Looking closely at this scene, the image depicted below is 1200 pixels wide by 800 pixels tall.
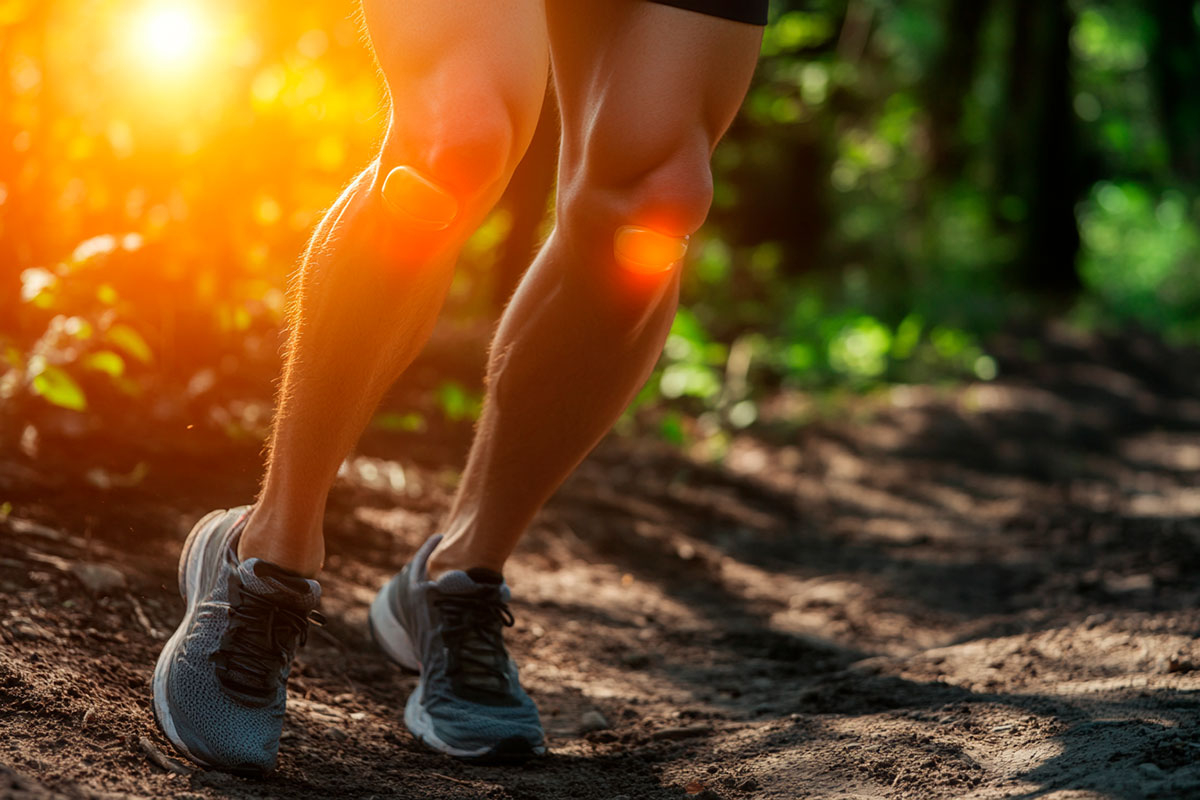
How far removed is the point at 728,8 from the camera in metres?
1.76

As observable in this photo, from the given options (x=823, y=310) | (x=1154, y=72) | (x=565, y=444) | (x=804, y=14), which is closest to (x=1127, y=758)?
(x=565, y=444)

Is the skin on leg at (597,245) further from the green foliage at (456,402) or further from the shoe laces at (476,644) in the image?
the green foliage at (456,402)

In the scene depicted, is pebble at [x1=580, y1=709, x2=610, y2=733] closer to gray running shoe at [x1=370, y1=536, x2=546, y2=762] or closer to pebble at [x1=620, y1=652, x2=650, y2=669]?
gray running shoe at [x1=370, y1=536, x2=546, y2=762]

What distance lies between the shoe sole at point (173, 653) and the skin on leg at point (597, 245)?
0.41 m

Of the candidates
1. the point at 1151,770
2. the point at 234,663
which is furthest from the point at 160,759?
the point at 1151,770

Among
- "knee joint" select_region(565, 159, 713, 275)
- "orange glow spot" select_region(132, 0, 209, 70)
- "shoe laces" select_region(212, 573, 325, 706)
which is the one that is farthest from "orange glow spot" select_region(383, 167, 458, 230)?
"orange glow spot" select_region(132, 0, 209, 70)

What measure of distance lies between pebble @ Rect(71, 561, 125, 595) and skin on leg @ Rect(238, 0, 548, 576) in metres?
0.55

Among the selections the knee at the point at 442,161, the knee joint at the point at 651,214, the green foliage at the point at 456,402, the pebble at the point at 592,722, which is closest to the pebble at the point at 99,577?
the pebble at the point at 592,722

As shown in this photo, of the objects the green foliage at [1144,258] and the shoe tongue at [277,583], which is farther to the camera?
the green foliage at [1144,258]

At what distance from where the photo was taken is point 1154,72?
10.5 metres

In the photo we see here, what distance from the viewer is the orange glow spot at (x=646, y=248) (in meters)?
1.79

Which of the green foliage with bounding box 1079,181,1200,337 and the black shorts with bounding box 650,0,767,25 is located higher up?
the black shorts with bounding box 650,0,767,25

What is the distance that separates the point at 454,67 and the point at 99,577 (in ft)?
3.91

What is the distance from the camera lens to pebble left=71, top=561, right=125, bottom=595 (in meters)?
2.09
